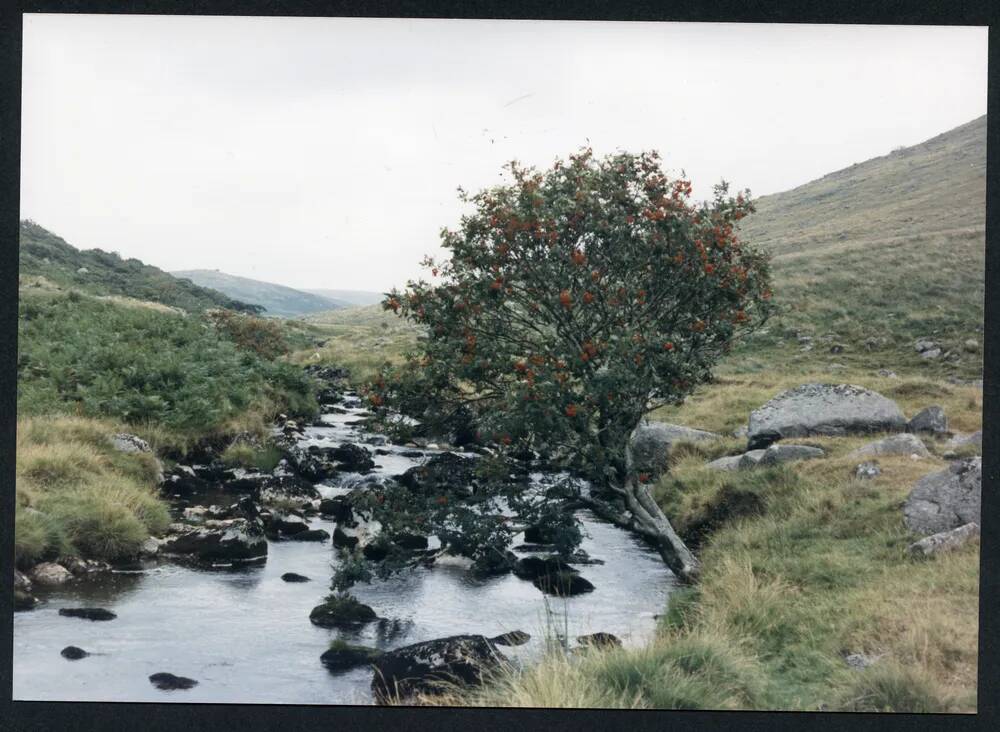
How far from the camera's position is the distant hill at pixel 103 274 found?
266 inches

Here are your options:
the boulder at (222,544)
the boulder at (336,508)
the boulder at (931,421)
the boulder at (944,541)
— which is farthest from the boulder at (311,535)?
the boulder at (931,421)

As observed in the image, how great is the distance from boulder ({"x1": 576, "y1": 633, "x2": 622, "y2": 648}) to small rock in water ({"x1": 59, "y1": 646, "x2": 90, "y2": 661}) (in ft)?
12.0

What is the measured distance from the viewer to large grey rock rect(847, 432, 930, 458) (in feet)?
22.8

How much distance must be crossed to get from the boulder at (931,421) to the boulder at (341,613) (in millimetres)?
4899

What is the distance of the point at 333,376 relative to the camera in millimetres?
7656

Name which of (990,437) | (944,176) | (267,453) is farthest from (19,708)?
(944,176)

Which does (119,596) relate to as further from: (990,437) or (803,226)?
(803,226)

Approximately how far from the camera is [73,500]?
6664 mm

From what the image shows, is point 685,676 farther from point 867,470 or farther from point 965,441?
point 965,441

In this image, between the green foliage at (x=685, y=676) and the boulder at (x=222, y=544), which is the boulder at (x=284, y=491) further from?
the green foliage at (x=685, y=676)

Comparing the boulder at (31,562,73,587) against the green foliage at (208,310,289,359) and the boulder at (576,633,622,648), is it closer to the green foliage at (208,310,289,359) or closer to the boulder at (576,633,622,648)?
the green foliage at (208,310,289,359)

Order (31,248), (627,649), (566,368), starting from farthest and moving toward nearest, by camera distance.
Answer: (31,248), (566,368), (627,649)

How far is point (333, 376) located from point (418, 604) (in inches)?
91.5

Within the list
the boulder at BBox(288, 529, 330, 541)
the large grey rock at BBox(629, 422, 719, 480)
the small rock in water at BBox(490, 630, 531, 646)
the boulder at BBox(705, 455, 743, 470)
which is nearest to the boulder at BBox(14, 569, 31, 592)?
the boulder at BBox(288, 529, 330, 541)
